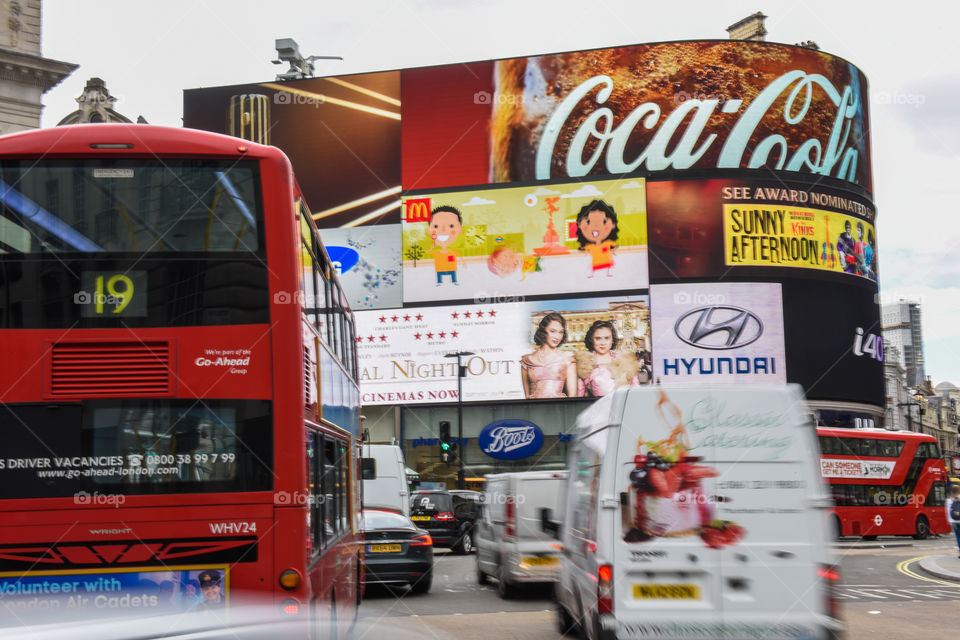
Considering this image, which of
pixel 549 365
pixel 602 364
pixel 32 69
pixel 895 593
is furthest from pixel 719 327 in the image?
pixel 895 593

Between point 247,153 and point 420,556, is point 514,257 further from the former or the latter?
point 247,153

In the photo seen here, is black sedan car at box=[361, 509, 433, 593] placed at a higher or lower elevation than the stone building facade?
lower

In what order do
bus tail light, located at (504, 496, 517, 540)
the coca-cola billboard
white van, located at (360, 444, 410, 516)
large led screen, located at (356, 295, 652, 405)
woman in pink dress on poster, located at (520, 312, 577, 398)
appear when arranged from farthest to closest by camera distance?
the coca-cola billboard → woman in pink dress on poster, located at (520, 312, 577, 398) → large led screen, located at (356, 295, 652, 405) → white van, located at (360, 444, 410, 516) → bus tail light, located at (504, 496, 517, 540)

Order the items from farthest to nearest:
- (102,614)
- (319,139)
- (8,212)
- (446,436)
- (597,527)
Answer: (319,139) → (446,436) → (597,527) → (8,212) → (102,614)

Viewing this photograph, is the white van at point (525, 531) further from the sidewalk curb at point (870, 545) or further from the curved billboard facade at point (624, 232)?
the curved billboard facade at point (624, 232)

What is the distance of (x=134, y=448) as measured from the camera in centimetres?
657

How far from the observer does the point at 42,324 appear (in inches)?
259

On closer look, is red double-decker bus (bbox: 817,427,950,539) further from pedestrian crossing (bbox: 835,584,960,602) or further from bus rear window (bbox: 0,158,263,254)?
bus rear window (bbox: 0,158,263,254)

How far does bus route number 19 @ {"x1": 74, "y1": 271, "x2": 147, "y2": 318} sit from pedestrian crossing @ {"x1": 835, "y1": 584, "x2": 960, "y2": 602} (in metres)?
11.3

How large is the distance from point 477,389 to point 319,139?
51.2 ft

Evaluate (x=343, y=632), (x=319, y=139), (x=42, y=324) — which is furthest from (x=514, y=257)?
(x=42, y=324)

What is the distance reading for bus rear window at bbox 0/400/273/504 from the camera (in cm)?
649

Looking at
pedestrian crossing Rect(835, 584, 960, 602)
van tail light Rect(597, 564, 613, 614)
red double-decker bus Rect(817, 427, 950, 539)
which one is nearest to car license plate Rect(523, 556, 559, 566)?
pedestrian crossing Rect(835, 584, 960, 602)

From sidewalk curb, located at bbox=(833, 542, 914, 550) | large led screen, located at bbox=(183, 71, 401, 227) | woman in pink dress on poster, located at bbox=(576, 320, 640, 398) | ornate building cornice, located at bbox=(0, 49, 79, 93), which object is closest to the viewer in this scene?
sidewalk curb, located at bbox=(833, 542, 914, 550)
